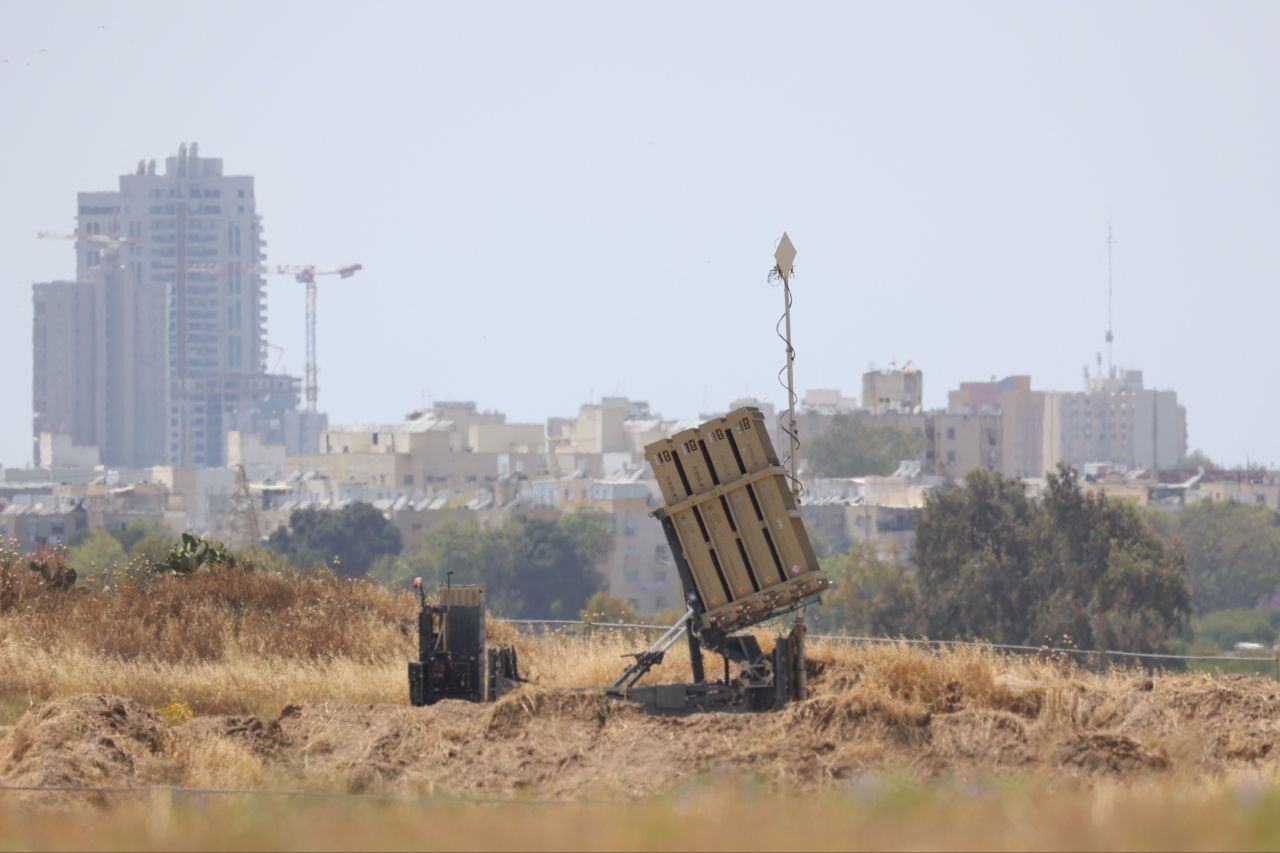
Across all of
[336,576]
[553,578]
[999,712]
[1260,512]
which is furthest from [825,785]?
[1260,512]

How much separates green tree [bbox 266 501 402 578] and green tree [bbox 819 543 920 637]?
3329 cm

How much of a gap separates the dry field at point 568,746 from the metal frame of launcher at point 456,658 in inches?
33.9

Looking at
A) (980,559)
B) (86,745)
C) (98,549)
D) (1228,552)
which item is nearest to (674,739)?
(86,745)

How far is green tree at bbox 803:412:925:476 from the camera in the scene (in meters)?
192

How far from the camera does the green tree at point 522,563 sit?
128 m

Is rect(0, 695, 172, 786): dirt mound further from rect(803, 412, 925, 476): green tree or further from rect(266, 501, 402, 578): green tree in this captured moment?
rect(803, 412, 925, 476): green tree

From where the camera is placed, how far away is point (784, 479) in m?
17.5

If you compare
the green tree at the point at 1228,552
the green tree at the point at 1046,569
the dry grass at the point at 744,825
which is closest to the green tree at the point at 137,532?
the green tree at the point at 1228,552

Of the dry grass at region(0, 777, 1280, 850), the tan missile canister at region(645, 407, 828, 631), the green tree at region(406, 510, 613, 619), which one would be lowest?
the green tree at region(406, 510, 613, 619)

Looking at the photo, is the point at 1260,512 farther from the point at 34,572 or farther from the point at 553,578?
the point at 34,572

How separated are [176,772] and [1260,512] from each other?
135 meters

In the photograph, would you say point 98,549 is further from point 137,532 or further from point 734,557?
point 734,557

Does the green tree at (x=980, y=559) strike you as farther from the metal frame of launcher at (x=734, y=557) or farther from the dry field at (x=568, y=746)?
the metal frame of launcher at (x=734, y=557)

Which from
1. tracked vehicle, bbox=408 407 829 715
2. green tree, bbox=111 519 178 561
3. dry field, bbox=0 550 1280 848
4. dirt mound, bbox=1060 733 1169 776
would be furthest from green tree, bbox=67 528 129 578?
dirt mound, bbox=1060 733 1169 776
